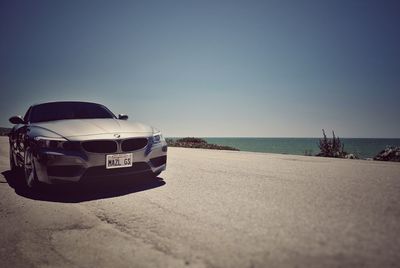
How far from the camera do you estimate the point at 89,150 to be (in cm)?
370

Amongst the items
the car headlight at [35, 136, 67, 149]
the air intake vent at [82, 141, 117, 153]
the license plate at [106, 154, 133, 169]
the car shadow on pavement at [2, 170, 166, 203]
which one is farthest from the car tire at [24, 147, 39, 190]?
the license plate at [106, 154, 133, 169]

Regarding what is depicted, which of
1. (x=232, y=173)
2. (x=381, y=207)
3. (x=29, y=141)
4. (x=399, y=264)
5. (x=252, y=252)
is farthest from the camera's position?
(x=232, y=173)

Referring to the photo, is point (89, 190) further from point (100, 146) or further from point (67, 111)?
point (67, 111)

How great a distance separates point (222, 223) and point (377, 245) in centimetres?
120

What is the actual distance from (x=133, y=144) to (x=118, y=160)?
1.24ft

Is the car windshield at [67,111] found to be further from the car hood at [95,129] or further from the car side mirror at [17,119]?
the car hood at [95,129]

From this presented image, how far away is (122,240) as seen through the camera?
215 centimetres

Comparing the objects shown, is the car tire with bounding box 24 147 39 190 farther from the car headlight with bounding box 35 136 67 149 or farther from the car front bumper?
the car headlight with bounding box 35 136 67 149

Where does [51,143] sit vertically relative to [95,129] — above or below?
below

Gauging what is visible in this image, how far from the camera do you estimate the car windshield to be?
205 inches

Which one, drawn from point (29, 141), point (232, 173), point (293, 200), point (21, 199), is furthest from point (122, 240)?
point (232, 173)

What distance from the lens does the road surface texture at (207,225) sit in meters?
1.77

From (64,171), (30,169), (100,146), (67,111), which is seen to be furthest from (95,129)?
(67,111)

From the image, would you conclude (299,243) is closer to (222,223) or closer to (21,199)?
(222,223)
